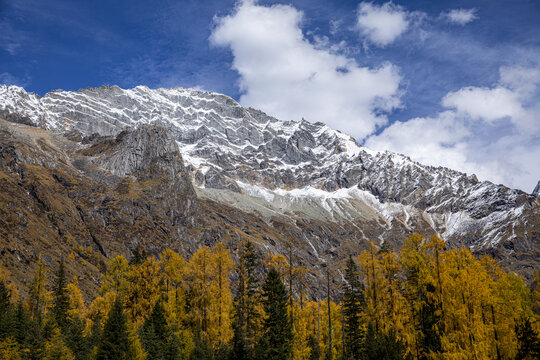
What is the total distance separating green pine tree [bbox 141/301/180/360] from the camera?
132 ft

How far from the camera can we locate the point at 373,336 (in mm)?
39656

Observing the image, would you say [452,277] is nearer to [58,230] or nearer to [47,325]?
[47,325]

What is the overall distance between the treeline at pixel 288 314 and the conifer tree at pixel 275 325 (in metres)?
0.10

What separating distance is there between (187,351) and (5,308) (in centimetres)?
3027

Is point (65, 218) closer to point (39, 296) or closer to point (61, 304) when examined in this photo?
point (39, 296)

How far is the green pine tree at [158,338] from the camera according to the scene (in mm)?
40125

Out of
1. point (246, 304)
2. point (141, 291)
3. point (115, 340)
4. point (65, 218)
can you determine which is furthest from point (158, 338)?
point (65, 218)

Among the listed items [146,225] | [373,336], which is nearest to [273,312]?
[373,336]

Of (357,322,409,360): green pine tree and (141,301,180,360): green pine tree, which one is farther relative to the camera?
(141,301,180,360): green pine tree

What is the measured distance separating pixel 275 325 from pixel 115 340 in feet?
48.2

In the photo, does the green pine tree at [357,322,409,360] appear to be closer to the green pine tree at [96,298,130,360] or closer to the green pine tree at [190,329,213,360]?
the green pine tree at [190,329,213,360]

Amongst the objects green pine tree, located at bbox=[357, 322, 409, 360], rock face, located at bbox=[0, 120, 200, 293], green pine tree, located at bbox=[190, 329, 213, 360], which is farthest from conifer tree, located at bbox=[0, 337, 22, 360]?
rock face, located at bbox=[0, 120, 200, 293]

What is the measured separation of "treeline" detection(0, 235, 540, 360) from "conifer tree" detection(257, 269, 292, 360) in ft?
0.33

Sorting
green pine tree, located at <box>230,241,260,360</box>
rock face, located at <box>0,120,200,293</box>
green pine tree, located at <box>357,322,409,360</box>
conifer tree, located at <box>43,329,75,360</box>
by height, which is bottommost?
conifer tree, located at <box>43,329,75,360</box>
